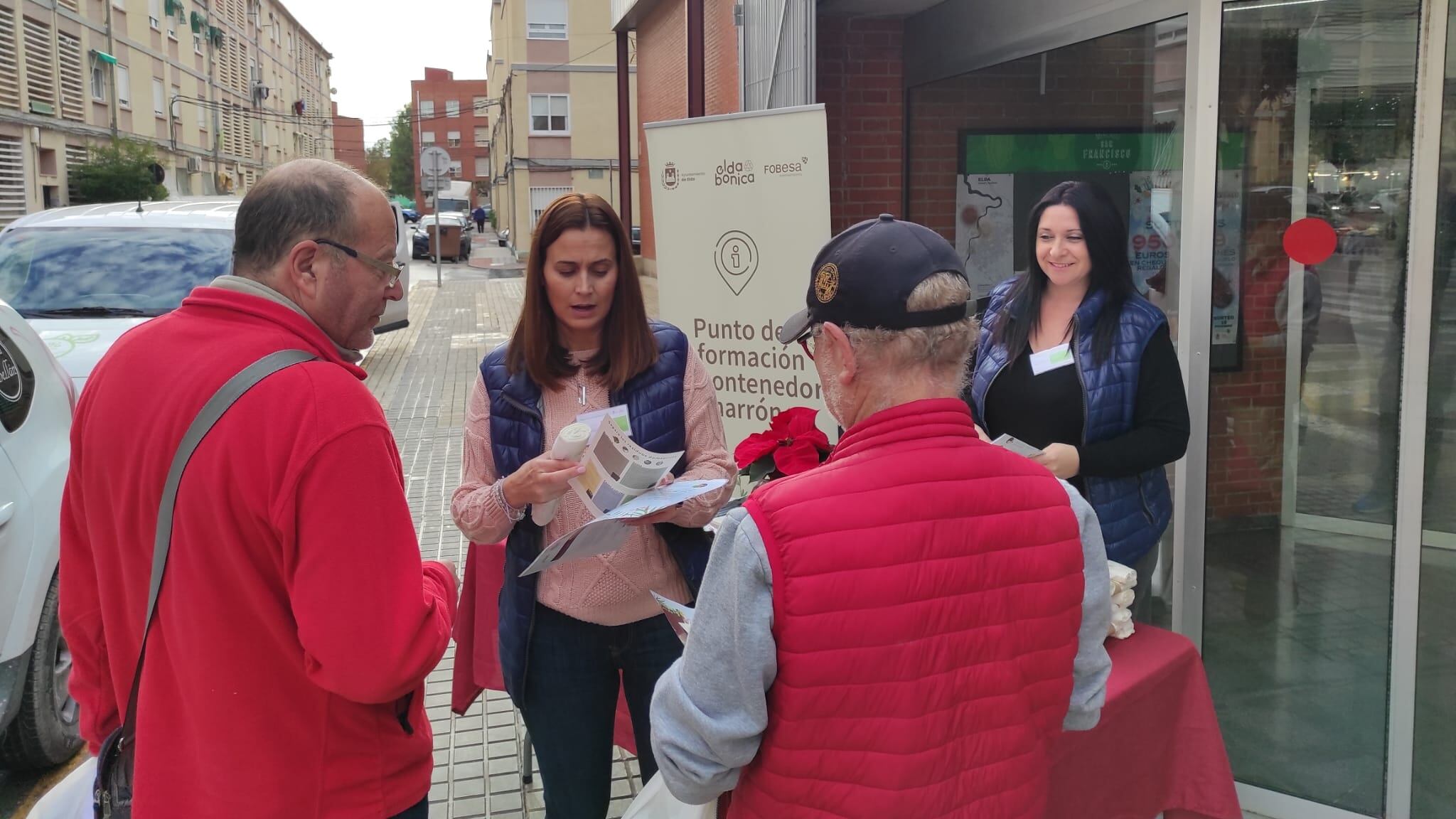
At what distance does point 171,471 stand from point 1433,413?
3.28 meters

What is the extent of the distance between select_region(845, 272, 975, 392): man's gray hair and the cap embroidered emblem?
53 millimetres

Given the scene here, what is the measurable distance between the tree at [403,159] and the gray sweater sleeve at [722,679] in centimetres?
9364

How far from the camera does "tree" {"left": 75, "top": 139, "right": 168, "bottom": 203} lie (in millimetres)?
28188

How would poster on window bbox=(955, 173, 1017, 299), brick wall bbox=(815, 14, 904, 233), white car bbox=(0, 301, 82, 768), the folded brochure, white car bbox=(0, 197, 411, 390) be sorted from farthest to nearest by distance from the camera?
white car bbox=(0, 197, 411, 390) → poster on window bbox=(955, 173, 1017, 299) → brick wall bbox=(815, 14, 904, 233) → white car bbox=(0, 301, 82, 768) → the folded brochure

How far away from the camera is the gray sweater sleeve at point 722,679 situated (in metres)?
1.30

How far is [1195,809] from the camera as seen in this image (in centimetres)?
254

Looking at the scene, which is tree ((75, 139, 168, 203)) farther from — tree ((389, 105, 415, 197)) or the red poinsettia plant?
tree ((389, 105, 415, 197))

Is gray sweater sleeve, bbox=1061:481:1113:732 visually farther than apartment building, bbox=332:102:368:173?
No

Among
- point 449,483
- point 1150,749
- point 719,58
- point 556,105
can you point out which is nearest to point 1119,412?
point 1150,749

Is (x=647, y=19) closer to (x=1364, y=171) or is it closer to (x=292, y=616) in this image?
(x=1364, y=171)

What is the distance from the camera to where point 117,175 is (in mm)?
28438

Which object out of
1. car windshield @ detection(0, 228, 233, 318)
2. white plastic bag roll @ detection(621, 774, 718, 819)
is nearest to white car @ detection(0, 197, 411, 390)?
car windshield @ detection(0, 228, 233, 318)

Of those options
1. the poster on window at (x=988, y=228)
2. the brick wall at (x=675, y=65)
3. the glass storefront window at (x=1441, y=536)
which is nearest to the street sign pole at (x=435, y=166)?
the brick wall at (x=675, y=65)

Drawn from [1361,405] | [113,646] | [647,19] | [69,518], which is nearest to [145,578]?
[113,646]
